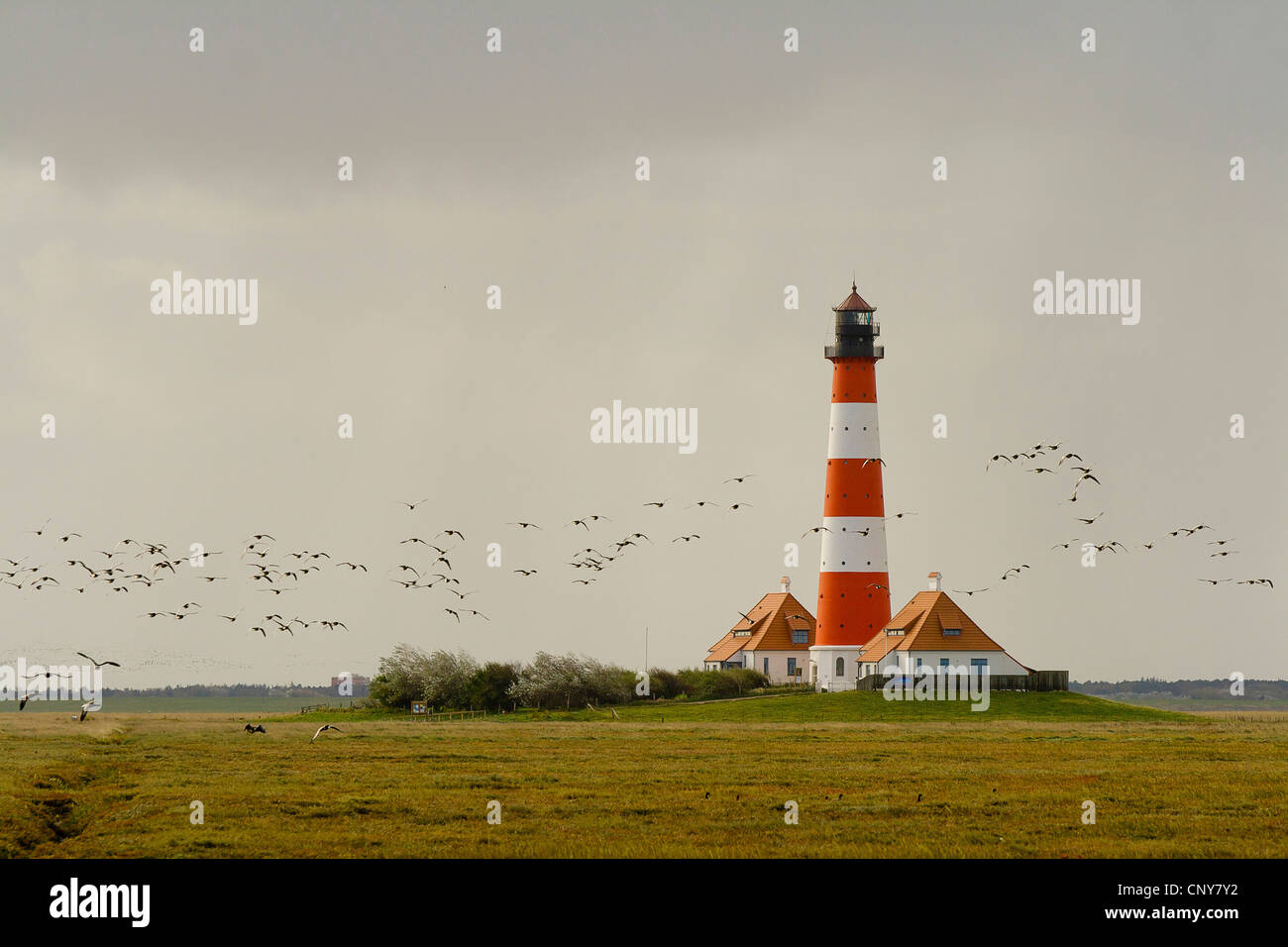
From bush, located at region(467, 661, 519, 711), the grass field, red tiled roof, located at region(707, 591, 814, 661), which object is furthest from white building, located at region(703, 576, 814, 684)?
the grass field

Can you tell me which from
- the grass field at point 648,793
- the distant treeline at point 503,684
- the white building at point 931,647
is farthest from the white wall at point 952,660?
the grass field at point 648,793

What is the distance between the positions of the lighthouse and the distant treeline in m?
8.95

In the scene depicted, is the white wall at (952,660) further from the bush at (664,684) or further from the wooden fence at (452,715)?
the wooden fence at (452,715)

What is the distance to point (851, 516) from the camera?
94000mm

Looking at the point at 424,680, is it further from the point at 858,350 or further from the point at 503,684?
the point at 858,350

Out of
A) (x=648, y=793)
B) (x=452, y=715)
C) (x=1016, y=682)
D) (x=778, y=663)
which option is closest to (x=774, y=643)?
(x=778, y=663)

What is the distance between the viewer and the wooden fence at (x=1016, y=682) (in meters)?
92.8

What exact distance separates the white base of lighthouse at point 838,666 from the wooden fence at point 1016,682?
7.80 ft

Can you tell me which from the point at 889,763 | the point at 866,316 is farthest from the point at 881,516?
the point at 889,763

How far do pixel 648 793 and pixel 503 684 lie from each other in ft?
193
